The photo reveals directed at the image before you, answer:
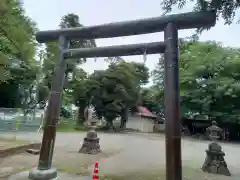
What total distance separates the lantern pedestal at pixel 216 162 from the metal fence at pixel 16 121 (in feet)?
33.1

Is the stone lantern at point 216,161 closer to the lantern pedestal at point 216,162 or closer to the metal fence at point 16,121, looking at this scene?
the lantern pedestal at point 216,162

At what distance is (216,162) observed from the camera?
738 centimetres

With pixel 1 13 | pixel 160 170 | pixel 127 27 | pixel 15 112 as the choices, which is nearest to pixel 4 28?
pixel 1 13

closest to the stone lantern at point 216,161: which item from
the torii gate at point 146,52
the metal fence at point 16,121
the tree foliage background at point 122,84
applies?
the torii gate at point 146,52

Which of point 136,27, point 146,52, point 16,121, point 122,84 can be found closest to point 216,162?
point 146,52

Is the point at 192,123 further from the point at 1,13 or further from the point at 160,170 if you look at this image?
the point at 1,13

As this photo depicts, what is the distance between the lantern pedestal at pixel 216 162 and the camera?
7332mm

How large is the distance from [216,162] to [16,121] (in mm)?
10808

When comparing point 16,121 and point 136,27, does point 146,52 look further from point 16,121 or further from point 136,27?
point 16,121

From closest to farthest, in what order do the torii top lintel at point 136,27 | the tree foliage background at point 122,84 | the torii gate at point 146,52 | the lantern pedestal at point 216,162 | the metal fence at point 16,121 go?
the torii gate at point 146,52, the torii top lintel at point 136,27, the lantern pedestal at point 216,162, the metal fence at point 16,121, the tree foliage background at point 122,84

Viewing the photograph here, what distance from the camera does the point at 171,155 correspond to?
4469mm

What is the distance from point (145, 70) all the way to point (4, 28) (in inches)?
775

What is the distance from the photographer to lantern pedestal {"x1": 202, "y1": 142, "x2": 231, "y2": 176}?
7.33 metres

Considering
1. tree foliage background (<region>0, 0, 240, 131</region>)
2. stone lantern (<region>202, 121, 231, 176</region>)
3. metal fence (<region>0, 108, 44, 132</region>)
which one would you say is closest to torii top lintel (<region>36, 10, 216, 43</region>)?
stone lantern (<region>202, 121, 231, 176</region>)
